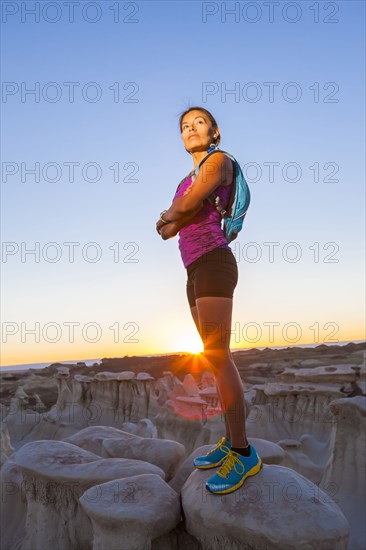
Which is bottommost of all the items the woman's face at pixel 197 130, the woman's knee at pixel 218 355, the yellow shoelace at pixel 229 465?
the yellow shoelace at pixel 229 465

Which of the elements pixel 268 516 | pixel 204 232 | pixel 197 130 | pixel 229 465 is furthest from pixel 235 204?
pixel 268 516

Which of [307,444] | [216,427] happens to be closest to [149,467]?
[307,444]

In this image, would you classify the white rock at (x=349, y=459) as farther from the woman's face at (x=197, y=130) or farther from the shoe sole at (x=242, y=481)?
the woman's face at (x=197, y=130)

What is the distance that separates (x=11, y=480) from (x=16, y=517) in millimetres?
338

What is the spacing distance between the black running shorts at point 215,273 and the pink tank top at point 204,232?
0.14ft

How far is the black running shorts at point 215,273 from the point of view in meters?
2.53

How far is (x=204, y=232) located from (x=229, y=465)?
1354mm

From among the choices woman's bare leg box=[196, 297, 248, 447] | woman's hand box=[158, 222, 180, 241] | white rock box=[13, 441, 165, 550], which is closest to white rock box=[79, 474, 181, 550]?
white rock box=[13, 441, 165, 550]

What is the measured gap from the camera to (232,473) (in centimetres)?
259

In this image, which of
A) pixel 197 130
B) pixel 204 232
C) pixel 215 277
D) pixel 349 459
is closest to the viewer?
pixel 215 277

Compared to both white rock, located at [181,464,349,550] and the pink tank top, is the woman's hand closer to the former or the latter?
the pink tank top

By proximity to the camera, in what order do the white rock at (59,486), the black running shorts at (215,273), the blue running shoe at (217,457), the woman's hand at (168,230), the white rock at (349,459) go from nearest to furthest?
the black running shorts at (215,273) < the woman's hand at (168,230) < the blue running shoe at (217,457) < the white rock at (59,486) < the white rock at (349,459)

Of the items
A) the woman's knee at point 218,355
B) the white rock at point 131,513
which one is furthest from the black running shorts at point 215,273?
the white rock at point 131,513

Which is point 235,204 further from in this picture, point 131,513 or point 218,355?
point 131,513
